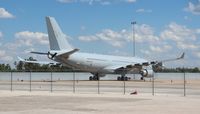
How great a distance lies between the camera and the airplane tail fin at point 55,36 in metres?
68.9

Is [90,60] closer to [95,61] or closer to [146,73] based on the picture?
[95,61]

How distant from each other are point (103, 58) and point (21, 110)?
56.8 m

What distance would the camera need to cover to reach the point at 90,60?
75438 millimetres

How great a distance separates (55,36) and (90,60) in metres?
8.10

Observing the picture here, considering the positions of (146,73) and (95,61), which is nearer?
(95,61)

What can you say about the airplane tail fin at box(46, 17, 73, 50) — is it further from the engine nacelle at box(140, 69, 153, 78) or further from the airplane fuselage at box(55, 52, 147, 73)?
the engine nacelle at box(140, 69, 153, 78)

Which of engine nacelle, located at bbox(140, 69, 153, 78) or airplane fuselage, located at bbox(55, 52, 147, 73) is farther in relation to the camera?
engine nacelle, located at bbox(140, 69, 153, 78)

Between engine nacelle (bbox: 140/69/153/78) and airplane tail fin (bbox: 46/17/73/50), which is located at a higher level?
airplane tail fin (bbox: 46/17/73/50)

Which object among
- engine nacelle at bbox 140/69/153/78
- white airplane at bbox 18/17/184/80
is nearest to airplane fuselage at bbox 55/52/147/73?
white airplane at bbox 18/17/184/80

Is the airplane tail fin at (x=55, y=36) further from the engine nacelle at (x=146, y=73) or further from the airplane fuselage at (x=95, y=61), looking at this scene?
Result: the engine nacelle at (x=146, y=73)

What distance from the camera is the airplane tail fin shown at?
68.9 m

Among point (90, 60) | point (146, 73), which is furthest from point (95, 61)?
point (146, 73)

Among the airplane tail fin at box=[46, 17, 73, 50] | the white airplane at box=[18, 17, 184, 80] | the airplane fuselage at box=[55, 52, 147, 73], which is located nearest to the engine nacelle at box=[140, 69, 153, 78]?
the white airplane at box=[18, 17, 184, 80]

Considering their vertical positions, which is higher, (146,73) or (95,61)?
(95,61)
